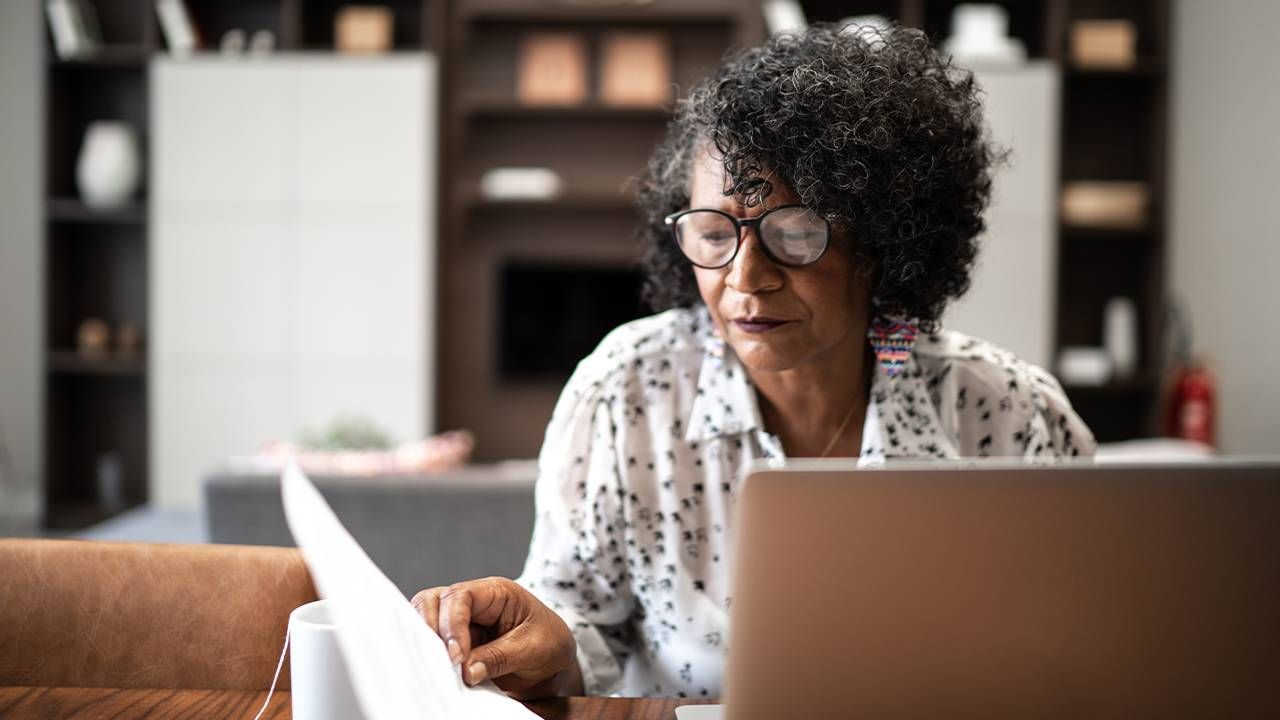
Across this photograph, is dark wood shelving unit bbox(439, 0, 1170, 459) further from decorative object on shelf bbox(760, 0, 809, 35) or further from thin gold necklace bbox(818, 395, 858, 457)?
thin gold necklace bbox(818, 395, 858, 457)

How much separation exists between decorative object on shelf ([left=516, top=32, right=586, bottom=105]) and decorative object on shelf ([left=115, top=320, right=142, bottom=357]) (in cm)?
186

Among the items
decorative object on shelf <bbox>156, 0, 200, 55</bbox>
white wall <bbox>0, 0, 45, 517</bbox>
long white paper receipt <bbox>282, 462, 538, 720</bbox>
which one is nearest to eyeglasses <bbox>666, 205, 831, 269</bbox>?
long white paper receipt <bbox>282, 462, 538, 720</bbox>

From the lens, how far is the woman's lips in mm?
1090

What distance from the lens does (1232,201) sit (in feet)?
12.6

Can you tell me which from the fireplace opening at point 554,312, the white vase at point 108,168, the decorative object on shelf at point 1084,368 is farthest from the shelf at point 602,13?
the decorative object on shelf at point 1084,368

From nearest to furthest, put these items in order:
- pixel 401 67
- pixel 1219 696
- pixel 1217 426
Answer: pixel 1219 696 < pixel 1217 426 < pixel 401 67

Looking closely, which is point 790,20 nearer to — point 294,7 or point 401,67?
point 401,67

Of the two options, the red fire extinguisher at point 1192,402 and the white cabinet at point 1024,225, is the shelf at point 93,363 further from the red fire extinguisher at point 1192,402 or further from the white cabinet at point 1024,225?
the red fire extinguisher at point 1192,402

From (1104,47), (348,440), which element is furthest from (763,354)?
(1104,47)

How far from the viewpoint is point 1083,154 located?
15.1 ft

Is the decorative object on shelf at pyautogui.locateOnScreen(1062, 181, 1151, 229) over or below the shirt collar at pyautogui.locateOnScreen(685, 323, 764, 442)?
over

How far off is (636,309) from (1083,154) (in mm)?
1923

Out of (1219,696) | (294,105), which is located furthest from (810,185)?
(294,105)

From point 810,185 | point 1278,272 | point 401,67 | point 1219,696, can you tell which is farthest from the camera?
point 401,67
